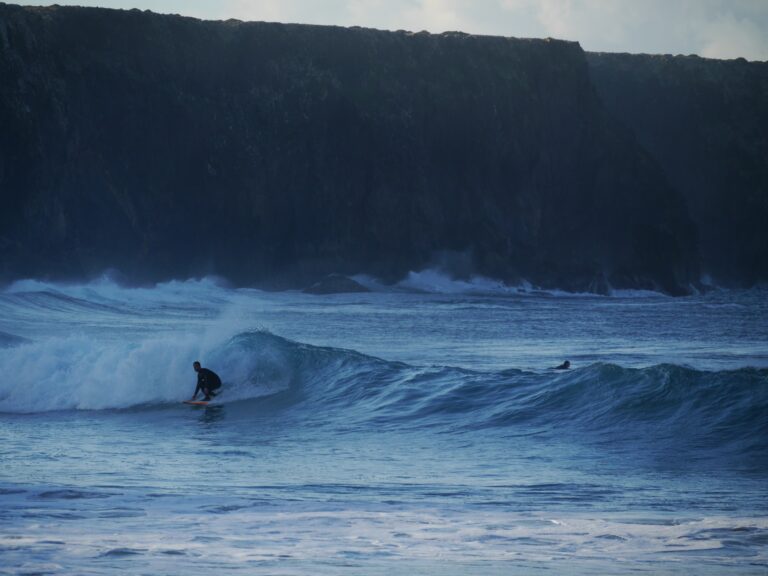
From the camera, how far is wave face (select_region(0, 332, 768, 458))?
1295 centimetres

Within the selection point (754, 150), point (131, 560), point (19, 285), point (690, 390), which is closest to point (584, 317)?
point (19, 285)

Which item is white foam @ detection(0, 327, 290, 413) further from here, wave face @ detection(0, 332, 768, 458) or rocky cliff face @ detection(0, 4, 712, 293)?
rocky cliff face @ detection(0, 4, 712, 293)

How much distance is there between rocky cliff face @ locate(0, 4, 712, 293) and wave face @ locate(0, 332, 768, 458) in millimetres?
28303

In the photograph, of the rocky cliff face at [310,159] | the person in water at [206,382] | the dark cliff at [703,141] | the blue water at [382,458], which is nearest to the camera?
the blue water at [382,458]

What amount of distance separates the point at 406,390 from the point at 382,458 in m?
4.71

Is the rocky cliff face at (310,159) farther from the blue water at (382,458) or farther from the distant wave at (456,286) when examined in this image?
the blue water at (382,458)

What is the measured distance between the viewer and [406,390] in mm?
16141

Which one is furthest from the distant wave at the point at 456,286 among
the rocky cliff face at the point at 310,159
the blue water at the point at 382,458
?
the blue water at the point at 382,458

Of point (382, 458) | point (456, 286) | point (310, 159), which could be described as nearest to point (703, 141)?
point (456, 286)

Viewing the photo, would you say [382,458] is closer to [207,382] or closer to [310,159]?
[207,382]

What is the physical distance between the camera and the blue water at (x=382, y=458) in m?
7.22

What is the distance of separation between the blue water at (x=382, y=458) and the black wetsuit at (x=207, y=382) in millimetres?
297

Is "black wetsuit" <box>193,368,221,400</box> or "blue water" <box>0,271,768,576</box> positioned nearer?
"blue water" <box>0,271,768,576</box>

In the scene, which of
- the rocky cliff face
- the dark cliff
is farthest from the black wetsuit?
the dark cliff
